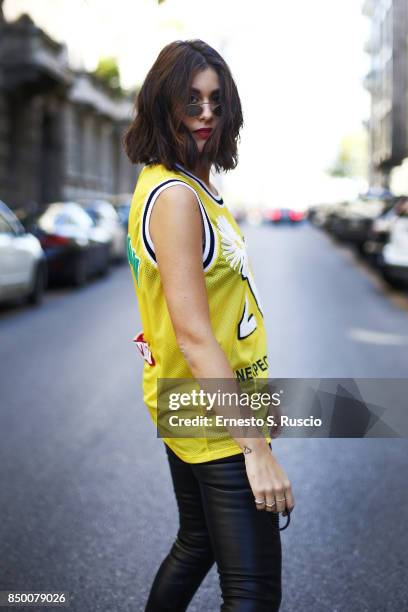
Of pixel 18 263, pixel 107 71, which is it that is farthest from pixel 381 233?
pixel 107 71

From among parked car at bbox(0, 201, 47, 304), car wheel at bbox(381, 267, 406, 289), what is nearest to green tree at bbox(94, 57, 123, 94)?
car wheel at bbox(381, 267, 406, 289)

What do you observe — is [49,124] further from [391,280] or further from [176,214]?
[176,214]

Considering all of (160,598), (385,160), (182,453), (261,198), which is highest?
Result: (182,453)

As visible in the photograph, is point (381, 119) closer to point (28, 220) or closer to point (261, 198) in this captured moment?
point (28, 220)

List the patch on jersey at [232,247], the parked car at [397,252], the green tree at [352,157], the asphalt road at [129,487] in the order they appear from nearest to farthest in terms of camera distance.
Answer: the patch on jersey at [232,247], the asphalt road at [129,487], the parked car at [397,252], the green tree at [352,157]

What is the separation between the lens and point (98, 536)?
3.98m

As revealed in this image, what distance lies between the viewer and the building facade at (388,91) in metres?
51.3

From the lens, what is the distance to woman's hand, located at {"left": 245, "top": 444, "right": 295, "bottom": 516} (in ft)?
6.02

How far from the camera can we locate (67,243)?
1612 centimetres

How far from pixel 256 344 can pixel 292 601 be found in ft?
5.40

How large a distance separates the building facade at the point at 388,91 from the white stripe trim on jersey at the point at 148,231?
43973mm

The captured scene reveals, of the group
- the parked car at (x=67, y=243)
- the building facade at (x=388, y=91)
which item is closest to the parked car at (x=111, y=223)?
the parked car at (x=67, y=243)

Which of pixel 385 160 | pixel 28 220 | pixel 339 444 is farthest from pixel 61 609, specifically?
pixel 385 160

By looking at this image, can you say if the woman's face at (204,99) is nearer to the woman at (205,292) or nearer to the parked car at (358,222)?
the woman at (205,292)
